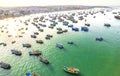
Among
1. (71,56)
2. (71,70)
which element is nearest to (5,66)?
(71,70)

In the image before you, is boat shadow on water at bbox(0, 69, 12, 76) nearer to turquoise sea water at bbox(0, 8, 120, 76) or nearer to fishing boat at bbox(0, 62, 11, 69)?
turquoise sea water at bbox(0, 8, 120, 76)

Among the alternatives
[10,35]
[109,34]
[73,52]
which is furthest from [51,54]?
[109,34]

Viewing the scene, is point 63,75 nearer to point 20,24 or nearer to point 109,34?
point 109,34

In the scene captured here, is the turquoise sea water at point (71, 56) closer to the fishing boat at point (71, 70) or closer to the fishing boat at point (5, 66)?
the fishing boat at point (71, 70)

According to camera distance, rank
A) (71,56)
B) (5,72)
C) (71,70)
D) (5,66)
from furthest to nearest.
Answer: (71,56) → (5,66) → (5,72) → (71,70)

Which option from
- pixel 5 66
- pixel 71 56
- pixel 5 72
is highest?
pixel 5 66

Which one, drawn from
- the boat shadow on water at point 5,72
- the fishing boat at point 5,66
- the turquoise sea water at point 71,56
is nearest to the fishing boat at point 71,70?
the turquoise sea water at point 71,56

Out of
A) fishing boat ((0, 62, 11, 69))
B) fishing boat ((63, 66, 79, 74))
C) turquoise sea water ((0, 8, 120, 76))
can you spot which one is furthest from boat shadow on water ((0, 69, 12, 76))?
fishing boat ((63, 66, 79, 74))

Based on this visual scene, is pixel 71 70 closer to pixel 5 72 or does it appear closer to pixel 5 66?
pixel 5 72

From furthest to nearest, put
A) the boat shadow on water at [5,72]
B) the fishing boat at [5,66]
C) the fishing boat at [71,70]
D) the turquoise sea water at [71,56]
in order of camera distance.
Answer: the fishing boat at [5,66], the turquoise sea water at [71,56], the boat shadow on water at [5,72], the fishing boat at [71,70]
